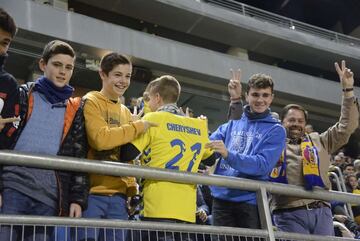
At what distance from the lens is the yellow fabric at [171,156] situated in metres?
2.95

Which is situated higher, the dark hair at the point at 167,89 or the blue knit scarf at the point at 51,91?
the dark hair at the point at 167,89

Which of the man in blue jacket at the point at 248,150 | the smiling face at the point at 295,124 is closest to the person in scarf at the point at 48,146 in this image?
the man in blue jacket at the point at 248,150

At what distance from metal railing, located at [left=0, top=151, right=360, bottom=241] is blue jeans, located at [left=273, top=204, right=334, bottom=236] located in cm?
22

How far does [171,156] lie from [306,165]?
1.12 m

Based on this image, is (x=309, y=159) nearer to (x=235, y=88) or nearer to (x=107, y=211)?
(x=235, y=88)

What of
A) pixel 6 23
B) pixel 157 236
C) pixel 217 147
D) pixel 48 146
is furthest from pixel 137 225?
pixel 6 23

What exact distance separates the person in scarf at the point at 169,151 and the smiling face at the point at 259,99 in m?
0.51

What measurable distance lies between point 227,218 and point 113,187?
93 cm

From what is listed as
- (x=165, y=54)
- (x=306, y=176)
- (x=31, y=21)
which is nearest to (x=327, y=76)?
(x=165, y=54)

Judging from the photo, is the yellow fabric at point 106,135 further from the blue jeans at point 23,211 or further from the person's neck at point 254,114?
the person's neck at point 254,114

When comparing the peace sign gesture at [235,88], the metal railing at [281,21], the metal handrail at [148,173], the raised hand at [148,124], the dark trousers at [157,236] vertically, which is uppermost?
the metal railing at [281,21]

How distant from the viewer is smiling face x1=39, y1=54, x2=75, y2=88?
299 cm

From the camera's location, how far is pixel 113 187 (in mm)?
2951

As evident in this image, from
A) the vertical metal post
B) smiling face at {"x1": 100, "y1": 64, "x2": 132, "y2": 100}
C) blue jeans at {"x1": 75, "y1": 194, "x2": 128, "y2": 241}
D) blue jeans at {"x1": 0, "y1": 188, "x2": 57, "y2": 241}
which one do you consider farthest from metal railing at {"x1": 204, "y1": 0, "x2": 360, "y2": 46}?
blue jeans at {"x1": 0, "y1": 188, "x2": 57, "y2": 241}
